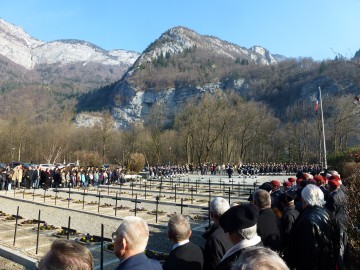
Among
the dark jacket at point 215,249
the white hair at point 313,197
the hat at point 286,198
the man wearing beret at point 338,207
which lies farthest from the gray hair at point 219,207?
the man wearing beret at point 338,207

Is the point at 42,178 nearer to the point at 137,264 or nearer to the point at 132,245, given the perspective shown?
the point at 132,245

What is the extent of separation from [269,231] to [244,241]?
212 cm

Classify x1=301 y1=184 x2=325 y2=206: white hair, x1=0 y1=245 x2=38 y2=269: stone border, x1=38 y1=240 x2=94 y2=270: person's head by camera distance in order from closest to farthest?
x1=38 y1=240 x2=94 y2=270: person's head < x1=301 y1=184 x2=325 y2=206: white hair < x1=0 y1=245 x2=38 y2=269: stone border

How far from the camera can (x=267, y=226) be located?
519 centimetres

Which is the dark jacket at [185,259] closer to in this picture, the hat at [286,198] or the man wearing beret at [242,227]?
the man wearing beret at [242,227]

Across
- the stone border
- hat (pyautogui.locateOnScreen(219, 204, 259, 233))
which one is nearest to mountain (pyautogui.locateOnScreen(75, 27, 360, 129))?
the stone border

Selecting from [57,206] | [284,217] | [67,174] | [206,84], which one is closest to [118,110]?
[206,84]

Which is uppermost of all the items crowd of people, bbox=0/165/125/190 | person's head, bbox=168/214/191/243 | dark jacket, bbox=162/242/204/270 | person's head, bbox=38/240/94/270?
person's head, bbox=38/240/94/270

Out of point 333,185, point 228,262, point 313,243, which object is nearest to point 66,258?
point 228,262

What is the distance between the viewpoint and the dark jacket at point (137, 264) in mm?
3064

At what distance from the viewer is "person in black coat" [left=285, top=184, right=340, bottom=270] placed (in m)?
4.58

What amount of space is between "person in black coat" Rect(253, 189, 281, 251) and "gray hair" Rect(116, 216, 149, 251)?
2.44 meters

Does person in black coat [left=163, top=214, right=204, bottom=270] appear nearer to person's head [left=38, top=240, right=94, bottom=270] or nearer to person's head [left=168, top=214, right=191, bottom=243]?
person's head [left=168, top=214, right=191, bottom=243]

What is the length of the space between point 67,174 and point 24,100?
436 ft
